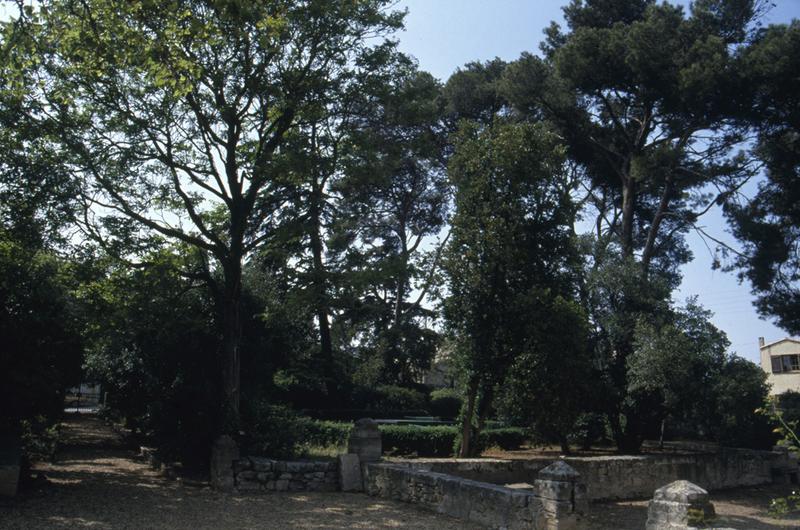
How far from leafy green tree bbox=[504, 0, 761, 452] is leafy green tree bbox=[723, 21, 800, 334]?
0.73m

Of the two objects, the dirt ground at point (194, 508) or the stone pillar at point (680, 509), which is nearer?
the stone pillar at point (680, 509)

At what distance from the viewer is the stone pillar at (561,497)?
768cm

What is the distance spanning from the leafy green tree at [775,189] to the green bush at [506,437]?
991 centimetres

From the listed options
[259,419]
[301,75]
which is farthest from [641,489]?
[301,75]

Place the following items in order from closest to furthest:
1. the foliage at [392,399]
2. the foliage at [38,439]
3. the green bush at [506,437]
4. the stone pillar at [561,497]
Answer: the stone pillar at [561,497] → the foliage at [38,439] → the green bush at [506,437] → the foliage at [392,399]

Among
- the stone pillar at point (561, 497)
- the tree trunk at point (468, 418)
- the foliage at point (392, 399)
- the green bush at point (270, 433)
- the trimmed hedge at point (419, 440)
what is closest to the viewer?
the stone pillar at point (561, 497)

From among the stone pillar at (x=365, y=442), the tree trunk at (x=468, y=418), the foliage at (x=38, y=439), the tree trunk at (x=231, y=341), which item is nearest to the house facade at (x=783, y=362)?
the tree trunk at (x=468, y=418)

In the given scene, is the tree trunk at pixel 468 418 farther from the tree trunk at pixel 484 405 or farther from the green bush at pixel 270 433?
the green bush at pixel 270 433

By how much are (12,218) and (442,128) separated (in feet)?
68.7

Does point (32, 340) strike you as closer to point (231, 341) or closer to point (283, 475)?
point (231, 341)

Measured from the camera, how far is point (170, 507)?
9.47m

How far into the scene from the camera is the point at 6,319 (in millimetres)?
9672

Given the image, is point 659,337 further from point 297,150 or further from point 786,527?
point 297,150

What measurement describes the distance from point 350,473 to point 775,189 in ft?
60.9
